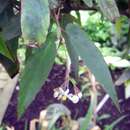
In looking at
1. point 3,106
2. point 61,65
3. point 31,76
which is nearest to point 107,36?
point 61,65

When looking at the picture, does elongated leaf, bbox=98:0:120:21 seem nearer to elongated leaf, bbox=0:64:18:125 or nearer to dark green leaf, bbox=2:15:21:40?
dark green leaf, bbox=2:15:21:40

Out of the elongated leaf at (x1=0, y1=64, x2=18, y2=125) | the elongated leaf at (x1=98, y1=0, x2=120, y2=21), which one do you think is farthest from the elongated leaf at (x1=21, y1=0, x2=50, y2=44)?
the elongated leaf at (x1=0, y1=64, x2=18, y2=125)

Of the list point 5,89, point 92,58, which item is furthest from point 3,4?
point 5,89

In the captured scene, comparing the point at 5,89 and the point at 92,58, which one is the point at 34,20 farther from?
the point at 5,89

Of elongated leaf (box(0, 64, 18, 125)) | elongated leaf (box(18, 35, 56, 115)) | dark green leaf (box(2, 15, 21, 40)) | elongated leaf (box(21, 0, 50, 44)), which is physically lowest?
elongated leaf (box(0, 64, 18, 125))

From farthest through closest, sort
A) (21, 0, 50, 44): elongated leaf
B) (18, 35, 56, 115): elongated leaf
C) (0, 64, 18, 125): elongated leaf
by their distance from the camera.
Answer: (0, 64, 18, 125): elongated leaf → (18, 35, 56, 115): elongated leaf → (21, 0, 50, 44): elongated leaf

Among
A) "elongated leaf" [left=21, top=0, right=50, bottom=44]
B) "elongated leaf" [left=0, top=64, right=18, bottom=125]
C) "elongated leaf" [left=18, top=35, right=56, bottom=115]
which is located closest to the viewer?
"elongated leaf" [left=21, top=0, right=50, bottom=44]

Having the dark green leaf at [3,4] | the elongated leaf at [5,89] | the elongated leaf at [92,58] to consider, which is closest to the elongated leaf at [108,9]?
the elongated leaf at [92,58]
